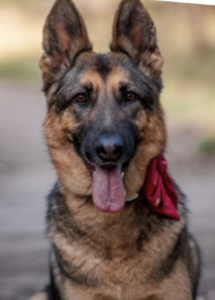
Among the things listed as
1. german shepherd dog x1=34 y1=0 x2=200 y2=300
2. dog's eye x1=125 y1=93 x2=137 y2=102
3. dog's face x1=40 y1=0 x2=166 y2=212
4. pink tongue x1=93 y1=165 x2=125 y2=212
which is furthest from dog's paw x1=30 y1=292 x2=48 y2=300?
dog's eye x1=125 y1=93 x2=137 y2=102

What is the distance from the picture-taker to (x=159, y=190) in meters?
4.45

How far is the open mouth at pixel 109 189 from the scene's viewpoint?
4203 mm

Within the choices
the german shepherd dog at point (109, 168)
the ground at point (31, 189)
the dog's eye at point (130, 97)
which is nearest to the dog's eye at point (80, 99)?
the german shepherd dog at point (109, 168)

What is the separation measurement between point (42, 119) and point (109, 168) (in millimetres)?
2841

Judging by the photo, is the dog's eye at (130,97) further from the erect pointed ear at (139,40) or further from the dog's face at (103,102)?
the erect pointed ear at (139,40)

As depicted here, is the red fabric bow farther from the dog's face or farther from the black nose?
the black nose

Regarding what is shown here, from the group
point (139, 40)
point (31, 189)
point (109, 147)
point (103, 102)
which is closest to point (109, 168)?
point (109, 147)

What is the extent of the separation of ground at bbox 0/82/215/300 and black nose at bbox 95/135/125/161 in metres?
1.98

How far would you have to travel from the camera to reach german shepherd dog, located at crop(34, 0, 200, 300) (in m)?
4.27

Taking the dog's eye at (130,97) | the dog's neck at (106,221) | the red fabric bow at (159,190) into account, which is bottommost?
the dog's neck at (106,221)

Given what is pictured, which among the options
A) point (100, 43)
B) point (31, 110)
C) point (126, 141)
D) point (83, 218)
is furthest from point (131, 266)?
point (31, 110)

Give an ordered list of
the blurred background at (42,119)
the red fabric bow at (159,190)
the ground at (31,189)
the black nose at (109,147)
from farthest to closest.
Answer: the blurred background at (42,119) < the ground at (31,189) < the red fabric bow at (159,190) < the black nose at (109,147)

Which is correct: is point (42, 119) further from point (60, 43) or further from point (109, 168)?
point (109, 168)

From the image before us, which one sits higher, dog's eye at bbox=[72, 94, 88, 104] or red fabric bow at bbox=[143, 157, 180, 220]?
dog's eye at bbox=[72, 94, 88, 104]
